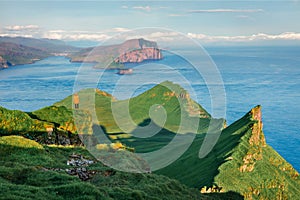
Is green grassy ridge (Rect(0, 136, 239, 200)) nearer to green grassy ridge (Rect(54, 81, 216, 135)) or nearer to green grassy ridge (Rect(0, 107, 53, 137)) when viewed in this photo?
green grassy ridge (Rect(0, 107, 53, 137))

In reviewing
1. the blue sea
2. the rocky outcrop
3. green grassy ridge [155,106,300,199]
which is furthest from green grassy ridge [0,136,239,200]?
the blue sea

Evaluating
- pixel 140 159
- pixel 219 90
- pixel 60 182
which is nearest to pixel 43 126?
pixel 140 159

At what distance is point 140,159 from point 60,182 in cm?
1229

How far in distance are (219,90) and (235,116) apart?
103 feet

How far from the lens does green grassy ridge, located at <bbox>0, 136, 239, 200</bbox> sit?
12.0 metres

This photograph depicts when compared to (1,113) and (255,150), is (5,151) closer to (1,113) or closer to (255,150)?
(1,113)

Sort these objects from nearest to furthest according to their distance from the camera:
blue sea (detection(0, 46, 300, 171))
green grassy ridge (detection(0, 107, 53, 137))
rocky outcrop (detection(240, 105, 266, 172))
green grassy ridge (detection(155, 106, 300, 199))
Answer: green grassy ridge (detection(0, 107, 53, 137)) < green grassy ridge (detection(155, 106, 300, 199)) < rocky outcrop (detection(240, 105, 266, 172)) < blue sea (detection(0, 46, 300, 171))

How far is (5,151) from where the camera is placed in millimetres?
18375

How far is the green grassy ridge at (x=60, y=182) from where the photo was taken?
11986 mm

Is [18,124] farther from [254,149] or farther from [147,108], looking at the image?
[147,108]

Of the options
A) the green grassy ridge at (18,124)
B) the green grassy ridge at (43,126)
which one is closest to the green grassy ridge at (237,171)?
the green grassy ridge at (43,126)

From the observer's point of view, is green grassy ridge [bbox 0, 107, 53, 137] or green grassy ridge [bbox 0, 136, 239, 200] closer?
green grassy ridge [bbox 0, 136, 239, 200]

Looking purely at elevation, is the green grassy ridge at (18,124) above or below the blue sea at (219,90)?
above

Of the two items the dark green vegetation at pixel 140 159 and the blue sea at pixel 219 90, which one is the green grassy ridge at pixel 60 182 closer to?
the dark green vegetation at pixel 140 159
